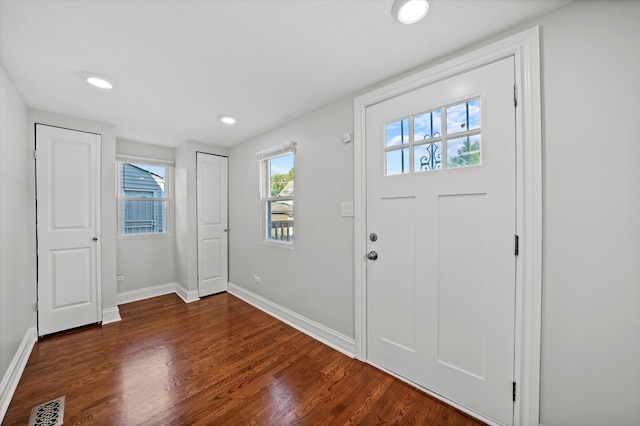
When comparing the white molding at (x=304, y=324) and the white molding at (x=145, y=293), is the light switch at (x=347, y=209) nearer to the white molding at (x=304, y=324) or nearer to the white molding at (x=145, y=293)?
the white molding at (x=304, y=324)

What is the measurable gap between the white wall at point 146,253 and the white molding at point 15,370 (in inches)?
44.8

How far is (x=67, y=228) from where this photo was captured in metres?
2.59

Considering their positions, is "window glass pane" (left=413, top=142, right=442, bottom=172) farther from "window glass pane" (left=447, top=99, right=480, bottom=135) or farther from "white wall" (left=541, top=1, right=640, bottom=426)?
"white wall" (left=541, top=1, right=640, bottom=426)

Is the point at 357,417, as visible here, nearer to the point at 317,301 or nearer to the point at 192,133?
the point at 317,301

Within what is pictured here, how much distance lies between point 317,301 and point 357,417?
1055mm

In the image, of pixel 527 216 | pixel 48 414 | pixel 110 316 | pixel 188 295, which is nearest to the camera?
pixel 527 216

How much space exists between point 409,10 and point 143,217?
13.5 feet

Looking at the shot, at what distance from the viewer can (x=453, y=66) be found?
1555 millimetres

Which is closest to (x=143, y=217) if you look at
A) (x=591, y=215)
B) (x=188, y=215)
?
(x=188, y=215)

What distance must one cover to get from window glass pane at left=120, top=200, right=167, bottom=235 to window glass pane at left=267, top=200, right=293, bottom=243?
6.30 ft

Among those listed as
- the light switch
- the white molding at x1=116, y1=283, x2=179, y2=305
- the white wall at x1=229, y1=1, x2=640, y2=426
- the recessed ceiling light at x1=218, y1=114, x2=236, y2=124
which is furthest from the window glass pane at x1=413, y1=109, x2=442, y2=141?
the white molding at x1=116, y1=283, x2=179, y2=305

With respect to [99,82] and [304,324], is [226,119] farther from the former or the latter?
[304,324]

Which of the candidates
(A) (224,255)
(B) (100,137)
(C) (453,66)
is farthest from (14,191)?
(C) (453,66)

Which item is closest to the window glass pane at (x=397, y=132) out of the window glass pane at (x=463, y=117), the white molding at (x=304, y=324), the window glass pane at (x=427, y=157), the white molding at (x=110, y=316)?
the window glass pane at (x=427, y=157)
